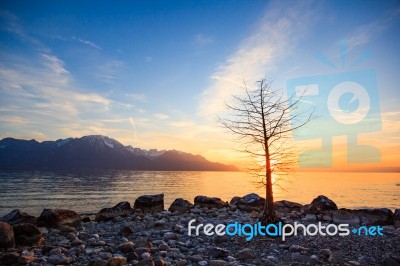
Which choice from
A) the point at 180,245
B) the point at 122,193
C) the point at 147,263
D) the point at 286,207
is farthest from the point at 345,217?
the point at 122,193

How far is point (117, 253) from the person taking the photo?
9820 mm

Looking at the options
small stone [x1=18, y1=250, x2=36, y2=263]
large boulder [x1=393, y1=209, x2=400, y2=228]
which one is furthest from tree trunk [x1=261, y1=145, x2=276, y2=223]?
small stone [x1=18, y1=250, x2=36, y2=263]

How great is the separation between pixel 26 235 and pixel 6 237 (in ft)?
3.61

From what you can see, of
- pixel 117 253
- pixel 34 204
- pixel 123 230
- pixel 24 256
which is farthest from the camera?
pixel 34 204

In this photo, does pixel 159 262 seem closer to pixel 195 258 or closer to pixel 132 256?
pixel 132 256

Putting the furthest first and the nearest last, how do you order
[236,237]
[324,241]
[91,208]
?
[91,208], [236,237], [324,241]

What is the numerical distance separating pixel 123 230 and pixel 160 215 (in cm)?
526

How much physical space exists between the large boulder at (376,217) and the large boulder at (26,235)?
16128 millimetres

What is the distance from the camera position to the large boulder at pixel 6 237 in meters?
10.3

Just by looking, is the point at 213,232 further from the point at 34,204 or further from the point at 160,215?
the point at 34,204

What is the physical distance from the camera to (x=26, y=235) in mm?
11422

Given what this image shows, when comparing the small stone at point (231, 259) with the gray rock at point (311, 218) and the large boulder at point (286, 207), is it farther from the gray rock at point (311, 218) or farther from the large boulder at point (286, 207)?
the large boulder at point (286, 207)

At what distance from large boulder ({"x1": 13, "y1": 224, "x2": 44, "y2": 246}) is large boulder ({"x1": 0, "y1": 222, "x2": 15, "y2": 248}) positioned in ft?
2.00

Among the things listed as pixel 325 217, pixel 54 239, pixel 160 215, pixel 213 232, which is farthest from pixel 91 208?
pixel 325 217
